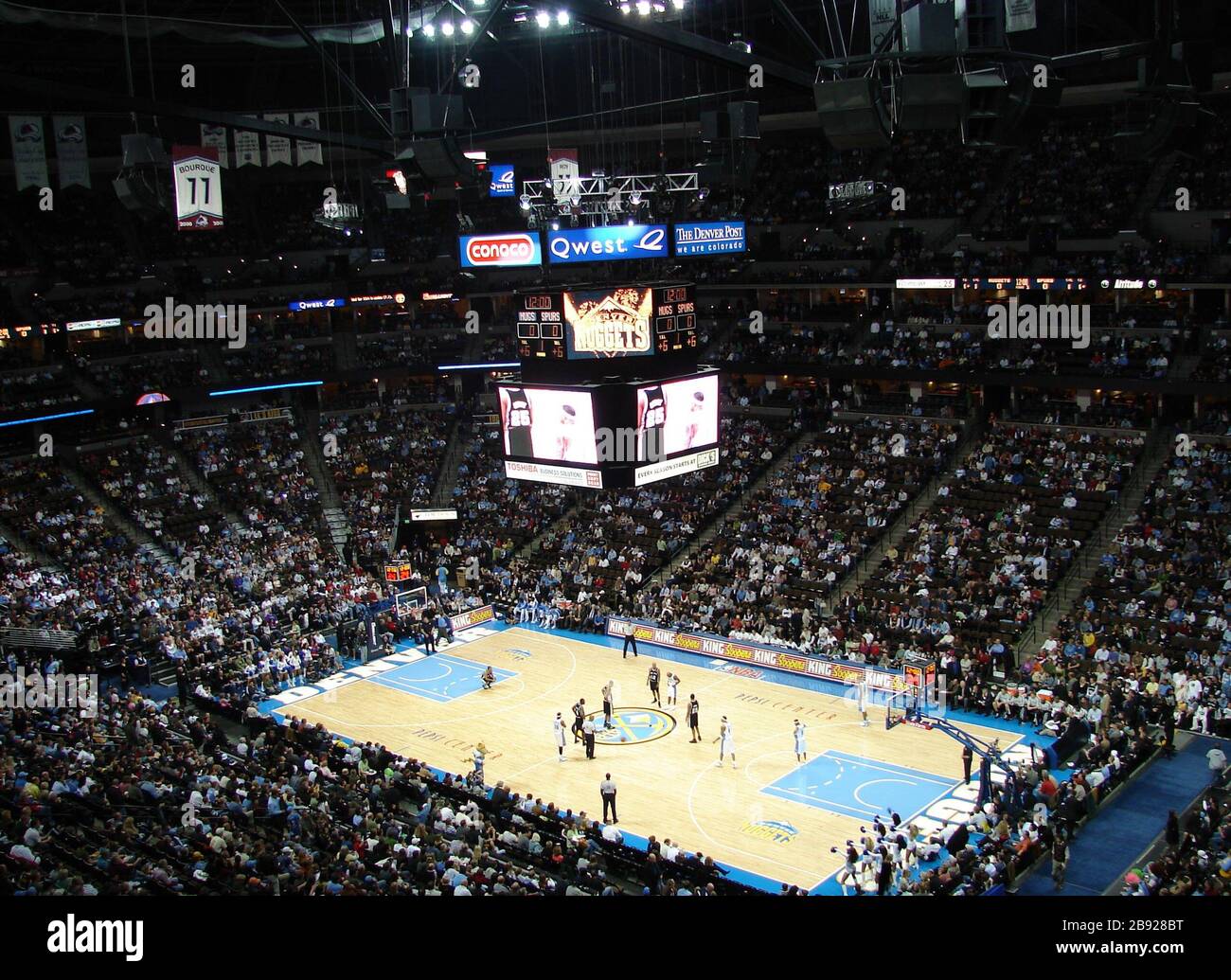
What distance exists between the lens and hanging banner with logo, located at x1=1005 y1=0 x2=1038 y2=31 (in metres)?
17.6

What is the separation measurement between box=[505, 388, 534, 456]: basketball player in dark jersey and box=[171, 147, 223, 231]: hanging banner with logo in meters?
7.48

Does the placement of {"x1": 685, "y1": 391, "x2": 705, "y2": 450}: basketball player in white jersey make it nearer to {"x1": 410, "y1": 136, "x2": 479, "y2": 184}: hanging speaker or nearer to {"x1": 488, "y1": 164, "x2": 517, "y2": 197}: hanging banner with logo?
{"x1": 410, "y1": 136, "x2": 479, "y2": 184}: hanging speaker

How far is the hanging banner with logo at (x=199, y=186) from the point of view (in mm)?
22828

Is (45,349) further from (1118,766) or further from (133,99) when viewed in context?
(1118,766)

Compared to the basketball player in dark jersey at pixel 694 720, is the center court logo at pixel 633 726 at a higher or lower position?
lower

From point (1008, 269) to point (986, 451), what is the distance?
6419mm

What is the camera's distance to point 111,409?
44.7m

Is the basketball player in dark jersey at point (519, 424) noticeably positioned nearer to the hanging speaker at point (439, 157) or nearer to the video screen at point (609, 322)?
the video screen at point (609, 322)

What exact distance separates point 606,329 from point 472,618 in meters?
14.1

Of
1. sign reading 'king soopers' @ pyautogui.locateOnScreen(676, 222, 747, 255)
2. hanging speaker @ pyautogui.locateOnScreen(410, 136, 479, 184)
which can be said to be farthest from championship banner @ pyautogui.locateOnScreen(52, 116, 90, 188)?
hanging speaker @ pyautogui.locateOnScreen(410, 136, 479, 184)

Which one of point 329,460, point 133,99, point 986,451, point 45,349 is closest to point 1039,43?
point 133,99

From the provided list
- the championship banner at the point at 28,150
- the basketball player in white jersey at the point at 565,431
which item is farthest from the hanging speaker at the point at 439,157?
the championship banner at the point at 28,150

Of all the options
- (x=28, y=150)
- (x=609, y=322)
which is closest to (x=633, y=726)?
(x=609, y=322)

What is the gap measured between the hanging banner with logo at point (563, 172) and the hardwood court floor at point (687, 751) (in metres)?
13.3
